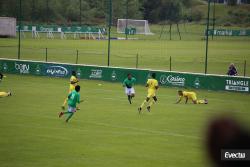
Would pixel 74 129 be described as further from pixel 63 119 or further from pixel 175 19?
pixel 175 19

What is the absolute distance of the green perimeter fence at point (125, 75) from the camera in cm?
3684

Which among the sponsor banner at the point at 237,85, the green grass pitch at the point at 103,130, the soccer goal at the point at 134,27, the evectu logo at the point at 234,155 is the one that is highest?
the soccer goal at the point at 134,27

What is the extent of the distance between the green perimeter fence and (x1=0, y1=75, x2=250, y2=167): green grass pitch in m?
0.89

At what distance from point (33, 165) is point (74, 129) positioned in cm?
682

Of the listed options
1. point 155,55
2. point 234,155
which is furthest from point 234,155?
point 155,55

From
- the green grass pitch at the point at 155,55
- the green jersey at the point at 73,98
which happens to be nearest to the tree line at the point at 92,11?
the green grass pitch at the point at 155,55

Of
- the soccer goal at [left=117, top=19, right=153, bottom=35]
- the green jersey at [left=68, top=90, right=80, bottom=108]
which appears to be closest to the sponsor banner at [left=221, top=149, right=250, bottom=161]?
the green jersey at [left=68, top=90, right=80, bottom=108]

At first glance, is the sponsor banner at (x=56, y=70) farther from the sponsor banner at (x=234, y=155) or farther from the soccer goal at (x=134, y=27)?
the soccer goal at (x=134, y=27)

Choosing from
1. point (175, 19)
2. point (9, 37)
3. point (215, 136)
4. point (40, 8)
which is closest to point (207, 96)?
point (215, 136)

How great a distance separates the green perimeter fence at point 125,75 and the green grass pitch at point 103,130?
890mm

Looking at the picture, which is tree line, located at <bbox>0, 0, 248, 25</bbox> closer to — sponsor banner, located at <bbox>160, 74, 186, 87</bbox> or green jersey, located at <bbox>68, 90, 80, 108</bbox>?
sponsor banner, located at <bbox>160, 74, 186, 87</bbox>

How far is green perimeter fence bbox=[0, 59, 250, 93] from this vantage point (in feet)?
121

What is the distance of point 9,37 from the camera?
3393 inches

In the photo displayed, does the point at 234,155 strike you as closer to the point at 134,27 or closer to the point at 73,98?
the point at 73,98
